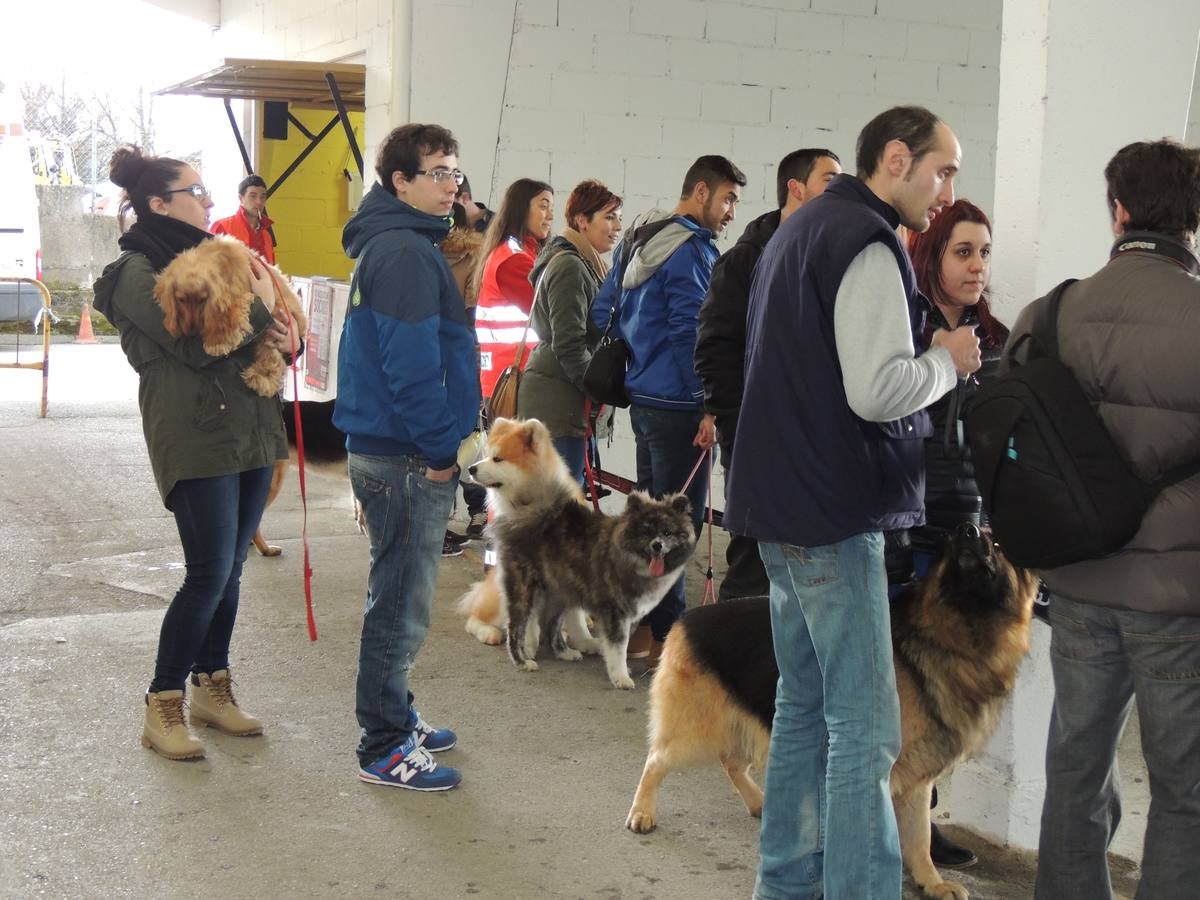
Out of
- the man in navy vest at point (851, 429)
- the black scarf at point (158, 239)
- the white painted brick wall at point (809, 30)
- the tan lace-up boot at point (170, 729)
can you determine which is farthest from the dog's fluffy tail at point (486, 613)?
the white painted brick wall at point (809, 30)

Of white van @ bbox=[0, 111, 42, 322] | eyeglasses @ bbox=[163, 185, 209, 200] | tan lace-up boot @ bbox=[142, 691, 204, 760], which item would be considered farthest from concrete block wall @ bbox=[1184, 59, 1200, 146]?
white van @ bbox=[0, 111, 42, 322]

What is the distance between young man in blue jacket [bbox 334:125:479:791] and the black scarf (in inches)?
27.9

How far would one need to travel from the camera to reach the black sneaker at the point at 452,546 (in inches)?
279

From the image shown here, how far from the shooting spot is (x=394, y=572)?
3.75 m

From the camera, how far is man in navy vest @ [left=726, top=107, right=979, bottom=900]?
100 inches

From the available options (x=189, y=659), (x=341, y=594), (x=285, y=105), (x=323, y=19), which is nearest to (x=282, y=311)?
(x=189, y=659)

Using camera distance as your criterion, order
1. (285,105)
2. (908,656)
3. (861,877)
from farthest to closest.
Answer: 1. (285,105)
2. (908,656)
3. (861,877)

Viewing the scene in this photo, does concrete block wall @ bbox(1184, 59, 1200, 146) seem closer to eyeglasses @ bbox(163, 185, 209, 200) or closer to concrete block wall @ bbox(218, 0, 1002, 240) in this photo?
concrete block wall @ bbox(218, 0, 1002, 240)

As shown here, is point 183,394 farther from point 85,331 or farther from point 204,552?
point 85,331

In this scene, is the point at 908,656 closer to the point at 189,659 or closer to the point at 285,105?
the point at 189,659

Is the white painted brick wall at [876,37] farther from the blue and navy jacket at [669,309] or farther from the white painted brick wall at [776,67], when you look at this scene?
the blue and navy jacket at [669,309]

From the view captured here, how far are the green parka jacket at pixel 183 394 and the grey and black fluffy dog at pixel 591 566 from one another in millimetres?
1438

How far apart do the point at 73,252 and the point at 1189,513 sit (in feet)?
76.9

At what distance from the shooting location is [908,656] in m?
3.18
